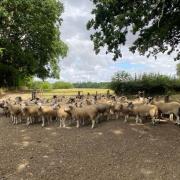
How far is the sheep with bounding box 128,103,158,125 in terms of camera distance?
15.8 metres

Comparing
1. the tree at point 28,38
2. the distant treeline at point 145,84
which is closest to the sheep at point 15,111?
the distant treeline at point 145,84

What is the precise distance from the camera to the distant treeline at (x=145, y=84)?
34469 mm

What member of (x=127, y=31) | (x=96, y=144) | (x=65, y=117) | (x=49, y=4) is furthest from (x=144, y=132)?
(x=49, y=4)

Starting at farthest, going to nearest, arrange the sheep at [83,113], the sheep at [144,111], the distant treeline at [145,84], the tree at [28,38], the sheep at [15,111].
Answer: the tree at [28,38]
the distant treeline at [145,84]
the sheep at [15,111]
the sheep at [83,113]
the sheep at [144,111]

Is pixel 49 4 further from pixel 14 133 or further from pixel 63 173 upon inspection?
pixel 63 173

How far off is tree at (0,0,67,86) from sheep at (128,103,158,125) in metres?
27.2

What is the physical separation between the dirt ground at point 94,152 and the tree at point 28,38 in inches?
1087

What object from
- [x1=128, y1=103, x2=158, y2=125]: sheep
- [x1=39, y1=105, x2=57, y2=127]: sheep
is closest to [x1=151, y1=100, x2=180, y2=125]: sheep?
[x1=128, y1=103, x2=158, y2=125]: sheep

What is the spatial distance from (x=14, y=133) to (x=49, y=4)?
3241 cm

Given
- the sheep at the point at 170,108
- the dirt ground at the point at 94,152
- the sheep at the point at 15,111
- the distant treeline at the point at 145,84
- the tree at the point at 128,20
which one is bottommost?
the dirt ground at the point at 94,152

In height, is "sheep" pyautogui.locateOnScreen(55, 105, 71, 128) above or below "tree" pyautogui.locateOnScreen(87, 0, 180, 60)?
below

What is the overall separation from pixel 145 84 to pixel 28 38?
1977 cm

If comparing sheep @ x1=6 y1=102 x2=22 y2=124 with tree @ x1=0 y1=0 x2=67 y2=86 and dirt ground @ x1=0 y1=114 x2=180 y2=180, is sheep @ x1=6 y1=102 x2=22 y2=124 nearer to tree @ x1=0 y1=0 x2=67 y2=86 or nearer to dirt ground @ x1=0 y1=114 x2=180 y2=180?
dirt ground @ x1=0 y1=114 x2=180 y2=180

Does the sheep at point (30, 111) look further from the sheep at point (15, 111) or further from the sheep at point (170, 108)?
the sheep at point (170, 108)
